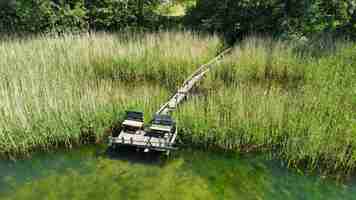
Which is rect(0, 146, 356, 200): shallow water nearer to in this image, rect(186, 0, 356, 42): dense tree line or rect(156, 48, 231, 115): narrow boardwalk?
rect(156, 48, 231, 115): narrow boardwalk

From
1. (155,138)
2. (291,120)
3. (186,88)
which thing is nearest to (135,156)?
(155,138)

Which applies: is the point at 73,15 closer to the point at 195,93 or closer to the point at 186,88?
the point at 186,88

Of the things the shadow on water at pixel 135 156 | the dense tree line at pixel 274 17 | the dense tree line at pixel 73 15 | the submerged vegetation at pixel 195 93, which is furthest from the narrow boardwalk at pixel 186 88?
the dense tree line at pixel 73 15

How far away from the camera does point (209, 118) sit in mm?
6242

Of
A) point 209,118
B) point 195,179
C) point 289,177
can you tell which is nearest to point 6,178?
A: point 195,179

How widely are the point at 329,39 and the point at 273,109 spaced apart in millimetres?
5697

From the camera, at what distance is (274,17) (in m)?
11.3

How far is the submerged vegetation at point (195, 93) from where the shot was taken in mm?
5875

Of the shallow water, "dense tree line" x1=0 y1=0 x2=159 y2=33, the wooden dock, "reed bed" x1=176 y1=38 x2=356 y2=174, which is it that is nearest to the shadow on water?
the shallow water

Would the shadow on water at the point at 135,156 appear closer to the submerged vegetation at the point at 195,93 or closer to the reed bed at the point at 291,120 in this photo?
the submerged vegetation at the point at 195,93

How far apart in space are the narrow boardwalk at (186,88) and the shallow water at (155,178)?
3.91ft

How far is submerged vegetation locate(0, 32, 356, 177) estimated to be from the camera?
5.88m

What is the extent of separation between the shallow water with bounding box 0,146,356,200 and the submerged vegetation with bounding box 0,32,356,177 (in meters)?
0.36

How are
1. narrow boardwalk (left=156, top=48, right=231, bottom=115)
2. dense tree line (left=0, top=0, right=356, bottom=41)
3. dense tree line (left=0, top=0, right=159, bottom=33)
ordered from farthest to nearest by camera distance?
dense tree line (left=0, top=0, right=159, bottom=33)
dense tree line (left=0, top=0, right=356, bottom=41)
narrow boardwalk (left=156, top=48, right=231, bottom=115)
